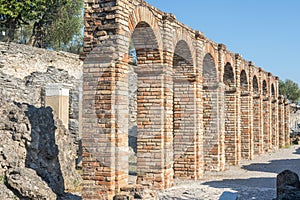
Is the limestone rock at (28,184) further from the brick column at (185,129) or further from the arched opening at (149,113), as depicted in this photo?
the brick column at (185,129)

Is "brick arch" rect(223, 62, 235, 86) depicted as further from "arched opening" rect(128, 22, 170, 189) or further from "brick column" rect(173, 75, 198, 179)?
"arched opening" rect(128, 22, 170, 189)

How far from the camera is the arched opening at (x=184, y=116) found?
10.6m

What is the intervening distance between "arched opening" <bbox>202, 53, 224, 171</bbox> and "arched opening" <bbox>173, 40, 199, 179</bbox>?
1901mm

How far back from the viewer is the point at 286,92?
50500mm

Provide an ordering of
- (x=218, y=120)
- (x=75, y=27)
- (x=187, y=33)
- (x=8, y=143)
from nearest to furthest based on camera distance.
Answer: (x=8, y=143) < (x=187, y=33) < (x=218, y=120) < (x=75, y=27)

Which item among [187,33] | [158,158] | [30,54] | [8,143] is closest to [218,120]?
[187,33]

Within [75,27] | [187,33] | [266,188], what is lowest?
[266,188]

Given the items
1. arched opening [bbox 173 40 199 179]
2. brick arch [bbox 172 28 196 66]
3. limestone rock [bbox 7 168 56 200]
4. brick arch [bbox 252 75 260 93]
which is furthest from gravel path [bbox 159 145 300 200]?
brick arch [bbox 252 75 260 93]

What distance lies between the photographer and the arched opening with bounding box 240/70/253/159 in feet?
54.2

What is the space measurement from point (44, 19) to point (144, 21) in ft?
66.3

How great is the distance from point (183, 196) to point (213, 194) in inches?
28.9

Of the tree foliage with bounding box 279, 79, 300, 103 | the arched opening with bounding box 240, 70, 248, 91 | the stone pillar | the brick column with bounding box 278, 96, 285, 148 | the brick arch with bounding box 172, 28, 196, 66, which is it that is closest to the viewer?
the brick arch with bounding box 172, 28, 196, 66

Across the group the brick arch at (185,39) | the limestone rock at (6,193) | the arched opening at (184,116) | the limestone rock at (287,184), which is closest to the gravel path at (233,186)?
the arched opening at (184,116)

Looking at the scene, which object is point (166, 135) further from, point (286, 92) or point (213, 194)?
point (286, 92)
